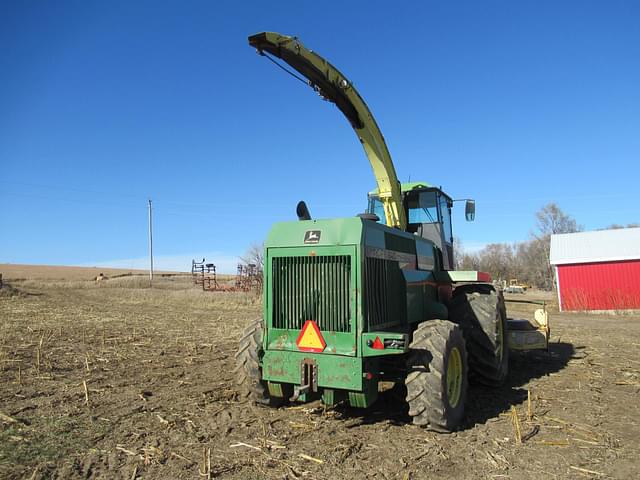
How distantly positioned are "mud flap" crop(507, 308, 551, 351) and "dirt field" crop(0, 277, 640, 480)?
488mm

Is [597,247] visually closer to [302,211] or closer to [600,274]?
[600,274]

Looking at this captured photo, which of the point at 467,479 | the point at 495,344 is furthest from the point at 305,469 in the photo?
the point at 495,344

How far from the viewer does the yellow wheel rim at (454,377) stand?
571 cm

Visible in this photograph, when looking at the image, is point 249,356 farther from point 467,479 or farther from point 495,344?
point 495,344

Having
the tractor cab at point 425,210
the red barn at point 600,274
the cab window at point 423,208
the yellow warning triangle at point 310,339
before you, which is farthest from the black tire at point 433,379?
the red barn at point 600,274

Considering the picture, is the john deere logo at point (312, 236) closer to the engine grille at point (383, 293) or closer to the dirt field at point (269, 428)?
the engine grille at point (383, 293)

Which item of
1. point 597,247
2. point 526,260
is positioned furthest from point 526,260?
point 597,247

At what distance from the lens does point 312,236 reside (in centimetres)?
571

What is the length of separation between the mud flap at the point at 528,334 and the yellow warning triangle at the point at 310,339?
4393 millimetres

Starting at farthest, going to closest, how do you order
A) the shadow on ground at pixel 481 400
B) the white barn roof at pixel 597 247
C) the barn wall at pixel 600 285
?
the white barn roof at pixel 597 247 → the barn wall at pixel 600 285 → the shadow on ground at pixel 481 400

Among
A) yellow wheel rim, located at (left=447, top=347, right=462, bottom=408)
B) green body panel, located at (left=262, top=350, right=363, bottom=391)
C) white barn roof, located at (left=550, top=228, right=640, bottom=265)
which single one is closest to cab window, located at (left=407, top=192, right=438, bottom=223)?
yellow wheel rim, located at (left=447, top=347, right=462, bottom=408)

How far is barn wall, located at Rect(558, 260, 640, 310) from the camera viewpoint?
81.9 feet

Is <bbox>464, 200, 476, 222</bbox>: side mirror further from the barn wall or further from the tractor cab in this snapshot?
the barn wall

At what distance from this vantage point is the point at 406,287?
6.45m
